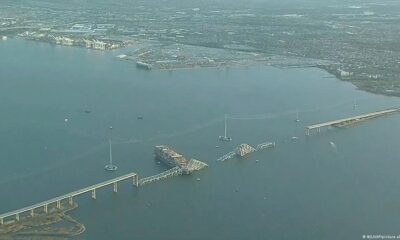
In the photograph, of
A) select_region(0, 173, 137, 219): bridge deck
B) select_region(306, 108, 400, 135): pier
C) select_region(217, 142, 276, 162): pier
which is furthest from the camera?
select_region(306, 108, 400, 135): pier

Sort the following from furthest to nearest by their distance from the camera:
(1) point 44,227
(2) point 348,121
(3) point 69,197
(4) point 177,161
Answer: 1. (2) point 348,121
2. (4) point 177,161
3. (3) point 69,197
4. (1) point 44,227

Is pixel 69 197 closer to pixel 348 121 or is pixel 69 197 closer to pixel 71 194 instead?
pixel 71 194

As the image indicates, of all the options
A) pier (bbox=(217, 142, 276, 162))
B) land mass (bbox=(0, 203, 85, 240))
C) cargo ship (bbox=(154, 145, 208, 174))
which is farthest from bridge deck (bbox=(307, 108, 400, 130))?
land mass (bbox=(0, 203, 85, 240))

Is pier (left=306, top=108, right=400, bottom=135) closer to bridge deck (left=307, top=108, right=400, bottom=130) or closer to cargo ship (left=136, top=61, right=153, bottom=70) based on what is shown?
bridge deck (left=307, top=108, right=400, bottom=130)

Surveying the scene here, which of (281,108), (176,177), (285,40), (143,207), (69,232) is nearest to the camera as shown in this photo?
(69,232)

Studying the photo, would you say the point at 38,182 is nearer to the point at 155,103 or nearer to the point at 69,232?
the point at 69,232

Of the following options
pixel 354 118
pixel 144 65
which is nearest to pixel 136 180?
pixel 354 118

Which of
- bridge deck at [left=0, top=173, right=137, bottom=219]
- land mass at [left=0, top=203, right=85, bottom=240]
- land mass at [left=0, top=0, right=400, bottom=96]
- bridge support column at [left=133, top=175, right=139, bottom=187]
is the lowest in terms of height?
land mass at [left=0, top=203, right=85, bottom=240]

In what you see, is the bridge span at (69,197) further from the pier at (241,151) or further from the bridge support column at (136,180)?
the pier at (241,151)

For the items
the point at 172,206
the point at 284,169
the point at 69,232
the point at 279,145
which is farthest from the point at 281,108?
the point at 69,232
